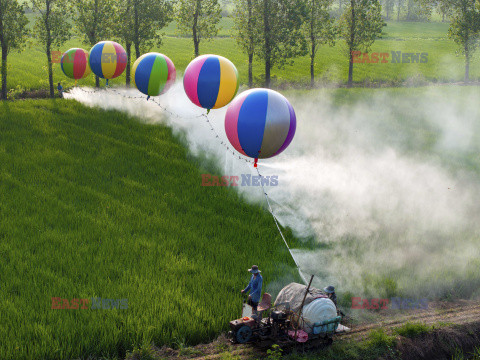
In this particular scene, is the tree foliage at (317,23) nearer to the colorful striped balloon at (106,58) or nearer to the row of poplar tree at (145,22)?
the row of poplar tree at (145,22)

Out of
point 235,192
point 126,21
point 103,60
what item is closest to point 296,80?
point 126,21

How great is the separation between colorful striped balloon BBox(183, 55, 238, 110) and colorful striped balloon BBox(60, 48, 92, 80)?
7462 mm

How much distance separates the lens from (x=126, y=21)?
26.4 m

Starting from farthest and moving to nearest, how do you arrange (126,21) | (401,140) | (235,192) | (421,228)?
1. (126,21)
2. (401,140)
3. (235,192)
4. (421,228)

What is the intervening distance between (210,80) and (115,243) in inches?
205

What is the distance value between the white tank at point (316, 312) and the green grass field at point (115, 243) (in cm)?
154

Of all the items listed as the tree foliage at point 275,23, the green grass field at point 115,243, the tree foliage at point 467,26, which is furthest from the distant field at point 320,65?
the green grass field at point 115,243

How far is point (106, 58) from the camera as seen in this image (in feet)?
58.5

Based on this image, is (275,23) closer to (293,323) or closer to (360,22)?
(360,22)

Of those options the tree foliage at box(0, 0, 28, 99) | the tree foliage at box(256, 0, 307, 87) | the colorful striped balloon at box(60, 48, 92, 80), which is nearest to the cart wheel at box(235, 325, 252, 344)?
the colorful striped balloon at box(60, 48, 92, 80)

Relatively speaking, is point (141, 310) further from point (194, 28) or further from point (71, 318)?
point (194, 28)

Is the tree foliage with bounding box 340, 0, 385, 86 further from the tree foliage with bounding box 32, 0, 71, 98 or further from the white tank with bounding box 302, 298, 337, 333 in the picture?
the white tank with bounding box 302, 298, 337, 333

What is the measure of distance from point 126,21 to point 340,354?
23.0m

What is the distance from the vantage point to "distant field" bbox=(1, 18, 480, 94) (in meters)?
31.2
